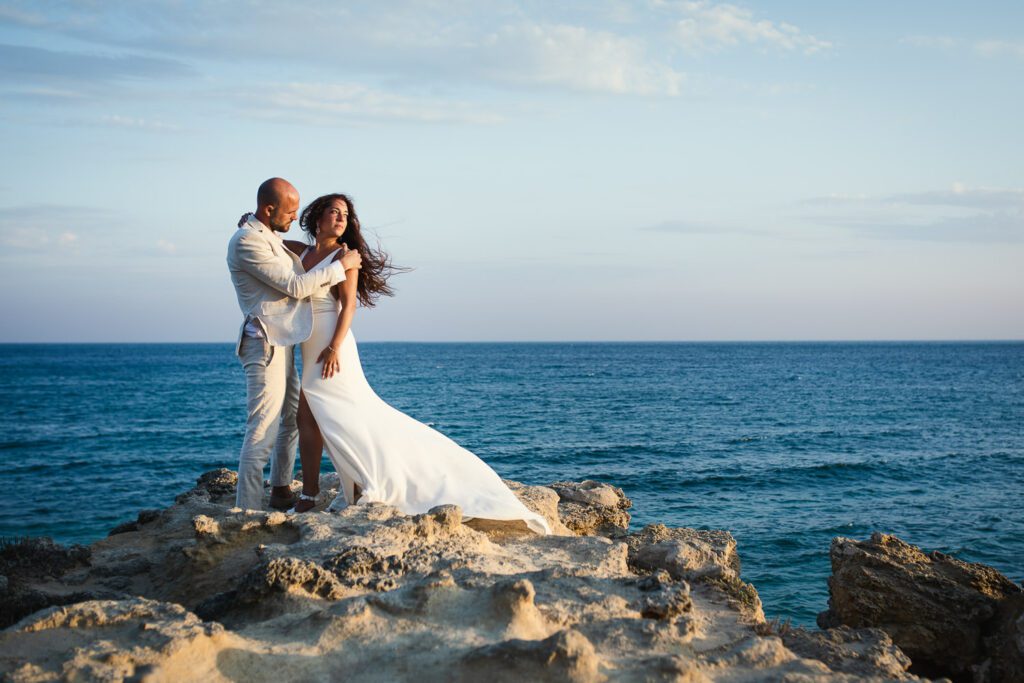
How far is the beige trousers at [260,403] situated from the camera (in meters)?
6.05

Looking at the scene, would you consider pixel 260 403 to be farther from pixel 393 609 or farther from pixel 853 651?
pixel 853 651

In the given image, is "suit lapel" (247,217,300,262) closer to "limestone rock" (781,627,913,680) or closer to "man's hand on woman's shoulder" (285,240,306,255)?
"man's hand on woman's shoulder" (285,240,306,255)

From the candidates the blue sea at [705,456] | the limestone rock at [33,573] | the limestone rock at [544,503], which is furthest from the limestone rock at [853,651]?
the blue sea at [705,456]

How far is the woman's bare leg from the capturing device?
635 cm

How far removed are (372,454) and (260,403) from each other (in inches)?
38.5

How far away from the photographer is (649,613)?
4141 millimetres

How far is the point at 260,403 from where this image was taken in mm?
6086

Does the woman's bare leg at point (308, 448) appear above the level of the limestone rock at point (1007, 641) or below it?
above

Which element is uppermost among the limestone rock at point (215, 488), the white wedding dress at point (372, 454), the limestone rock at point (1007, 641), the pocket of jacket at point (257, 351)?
the pocket of jacket at point (257, 351)

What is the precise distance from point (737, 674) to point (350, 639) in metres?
1.83

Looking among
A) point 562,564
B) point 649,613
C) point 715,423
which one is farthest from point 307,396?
point 715,423

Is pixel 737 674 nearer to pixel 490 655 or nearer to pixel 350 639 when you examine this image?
pixel 490 655

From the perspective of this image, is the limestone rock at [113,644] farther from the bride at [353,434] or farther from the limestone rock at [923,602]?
the limestone rock at [923,602]

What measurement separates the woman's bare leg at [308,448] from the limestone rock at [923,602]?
5.60 metres
